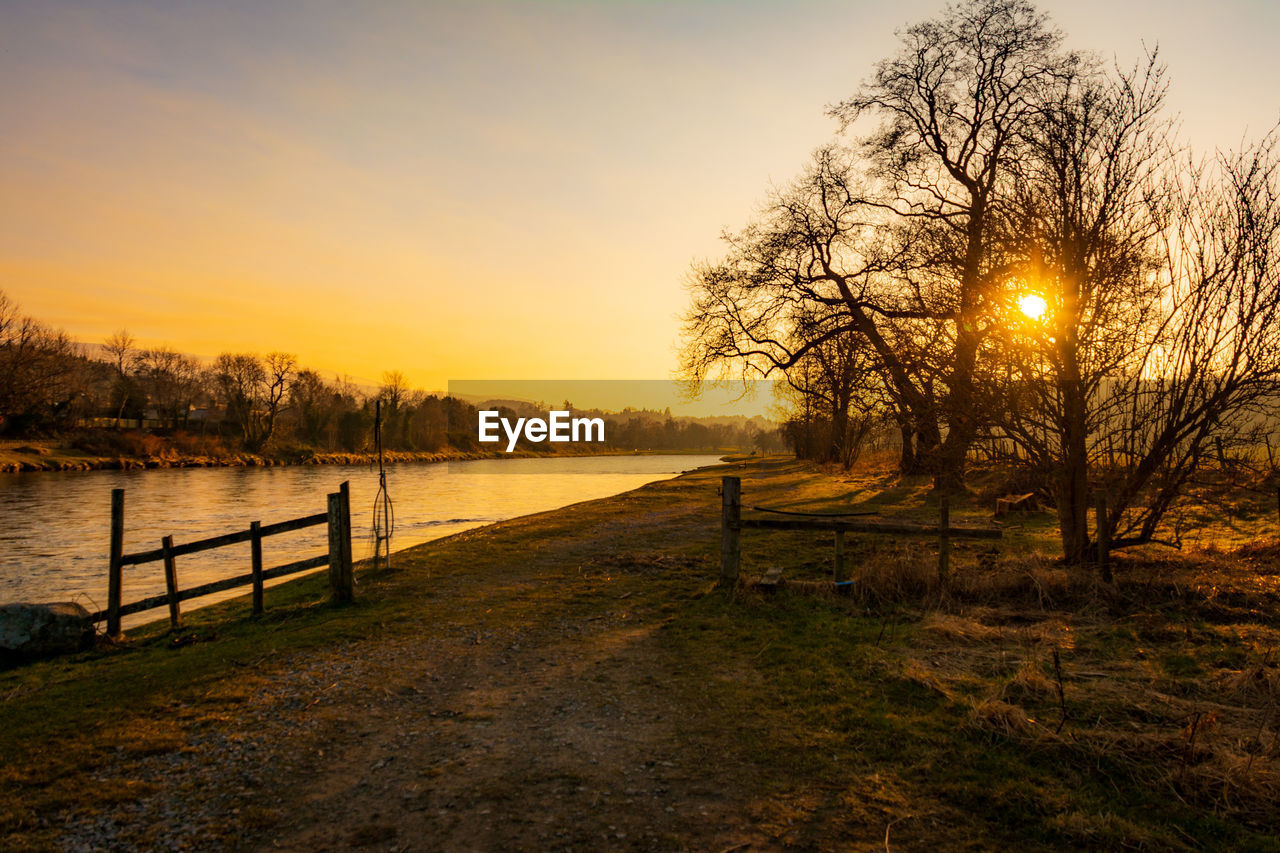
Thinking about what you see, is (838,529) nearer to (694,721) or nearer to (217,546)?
(694,721)

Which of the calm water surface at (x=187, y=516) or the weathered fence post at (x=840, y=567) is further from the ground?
the weathered fence post at (x=840, y=567)

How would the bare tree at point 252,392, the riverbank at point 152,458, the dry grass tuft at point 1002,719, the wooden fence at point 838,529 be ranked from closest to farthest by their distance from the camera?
the dry grass tuft at point 1002,719 → the wooden fence at point 838,529 → the riverbank at point 152,458 → the bare tree at point 252,392

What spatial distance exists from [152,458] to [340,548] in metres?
64.4

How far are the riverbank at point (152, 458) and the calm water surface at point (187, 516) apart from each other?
332cm

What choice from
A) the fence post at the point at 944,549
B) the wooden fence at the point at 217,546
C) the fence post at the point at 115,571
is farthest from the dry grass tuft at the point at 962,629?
the fence post at the point at 115,571

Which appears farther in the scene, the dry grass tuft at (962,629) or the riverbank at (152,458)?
the riverbank at (152,458)

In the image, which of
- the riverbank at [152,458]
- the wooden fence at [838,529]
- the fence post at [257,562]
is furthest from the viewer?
the riverbank at [152,458]

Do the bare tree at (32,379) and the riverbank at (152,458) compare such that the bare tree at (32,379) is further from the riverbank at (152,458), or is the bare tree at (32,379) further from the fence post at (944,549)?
the fence post at (944,549)

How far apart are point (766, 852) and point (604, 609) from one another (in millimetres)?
6122

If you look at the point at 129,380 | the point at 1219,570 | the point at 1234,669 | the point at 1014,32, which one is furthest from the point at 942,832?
the point at 129,380

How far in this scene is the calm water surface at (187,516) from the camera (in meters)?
14.6

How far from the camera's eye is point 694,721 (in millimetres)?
5867

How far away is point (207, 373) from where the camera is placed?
89500mm

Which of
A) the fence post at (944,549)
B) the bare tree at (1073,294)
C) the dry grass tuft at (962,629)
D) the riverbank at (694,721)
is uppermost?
the bare tree at (1073,294)
